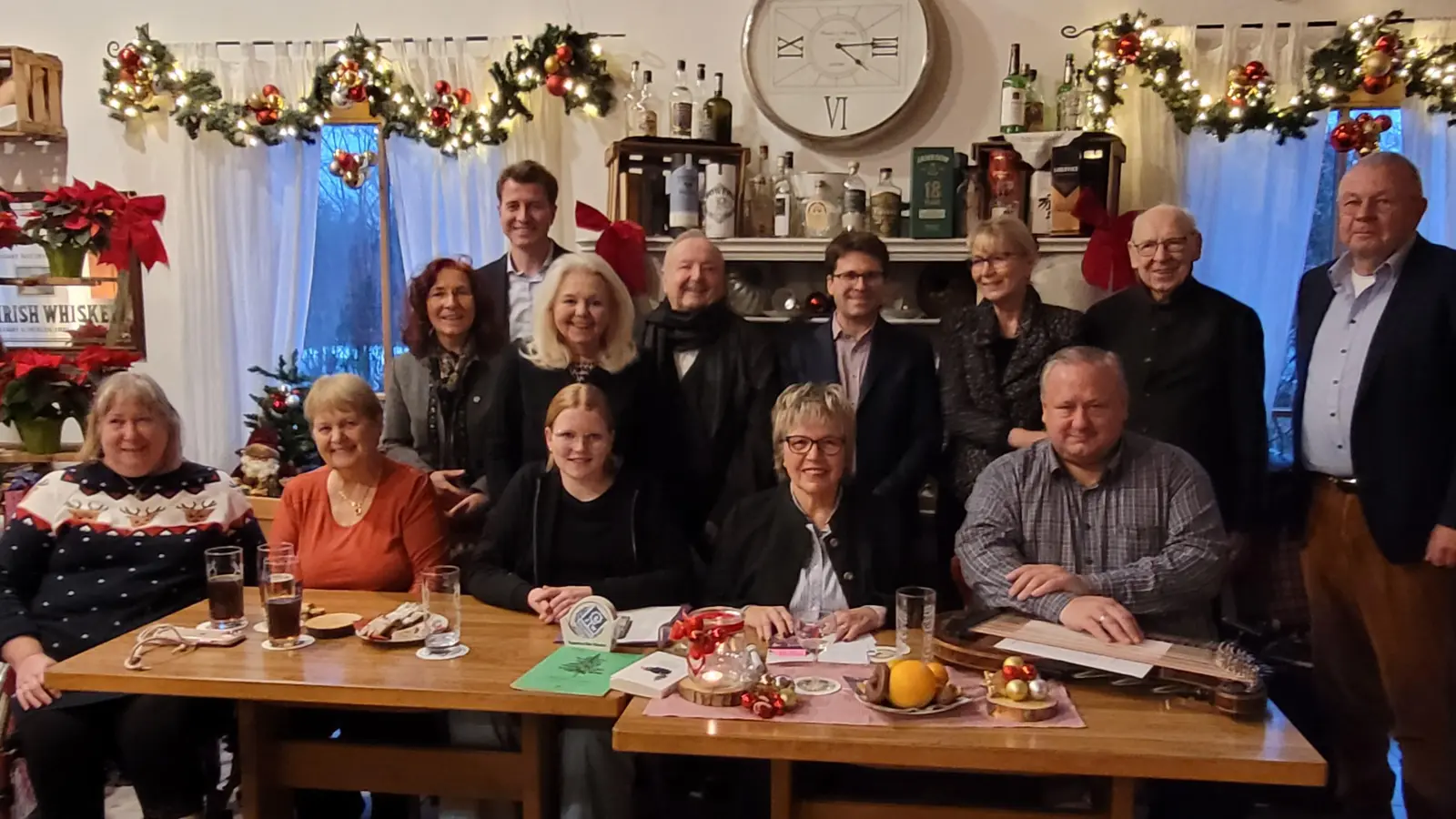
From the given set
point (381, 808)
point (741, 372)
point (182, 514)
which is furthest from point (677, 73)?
point (381, 808)

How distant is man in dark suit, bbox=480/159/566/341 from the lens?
305 cm

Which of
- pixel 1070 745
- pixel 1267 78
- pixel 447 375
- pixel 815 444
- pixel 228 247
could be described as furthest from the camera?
pixel 228 247

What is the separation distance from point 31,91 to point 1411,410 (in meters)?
4.61

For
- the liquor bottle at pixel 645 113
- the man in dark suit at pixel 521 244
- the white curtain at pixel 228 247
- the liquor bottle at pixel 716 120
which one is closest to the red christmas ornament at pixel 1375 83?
the liquor bottle at pixel 716 120

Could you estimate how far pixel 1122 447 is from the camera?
2104 mm

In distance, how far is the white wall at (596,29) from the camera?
3848 mm

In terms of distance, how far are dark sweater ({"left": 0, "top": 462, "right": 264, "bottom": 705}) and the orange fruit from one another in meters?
1.63

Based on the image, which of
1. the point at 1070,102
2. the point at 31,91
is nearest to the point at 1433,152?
the point at 1070,102

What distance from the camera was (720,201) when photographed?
12.2ft

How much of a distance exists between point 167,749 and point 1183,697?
75.5 inches

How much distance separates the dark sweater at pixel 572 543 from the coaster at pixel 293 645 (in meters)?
0.36

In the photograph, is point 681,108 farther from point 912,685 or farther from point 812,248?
point 912,685

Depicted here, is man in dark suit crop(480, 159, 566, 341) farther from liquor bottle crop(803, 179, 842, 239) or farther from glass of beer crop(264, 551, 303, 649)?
glass of beer crop(264, 551, 303, 649)

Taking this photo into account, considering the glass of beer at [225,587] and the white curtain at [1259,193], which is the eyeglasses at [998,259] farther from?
the glass of beer at [225,587]
